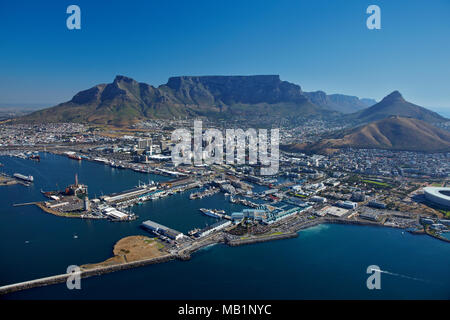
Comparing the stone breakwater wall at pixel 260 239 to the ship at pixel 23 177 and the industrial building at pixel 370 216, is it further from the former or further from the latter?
the ship at pixel 23 177

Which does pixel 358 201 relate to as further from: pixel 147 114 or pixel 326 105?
pixel 326 105

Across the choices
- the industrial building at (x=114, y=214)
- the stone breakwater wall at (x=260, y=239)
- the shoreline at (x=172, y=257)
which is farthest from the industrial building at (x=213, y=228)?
the industrial building at (x=114, y=214)

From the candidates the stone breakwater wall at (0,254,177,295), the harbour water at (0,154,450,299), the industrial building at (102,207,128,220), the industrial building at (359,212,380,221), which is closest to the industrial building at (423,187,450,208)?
the industrial building at (359,212,380,221)

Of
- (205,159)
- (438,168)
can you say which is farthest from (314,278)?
(438,168)

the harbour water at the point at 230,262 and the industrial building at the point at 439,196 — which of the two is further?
the industrial building at the point at 439,196

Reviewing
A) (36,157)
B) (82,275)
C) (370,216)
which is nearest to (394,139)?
(370,216)
